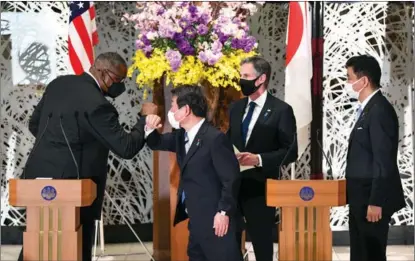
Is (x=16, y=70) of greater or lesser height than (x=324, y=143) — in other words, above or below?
above

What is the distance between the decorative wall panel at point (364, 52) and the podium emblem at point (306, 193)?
252 cm

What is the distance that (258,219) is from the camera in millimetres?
3926

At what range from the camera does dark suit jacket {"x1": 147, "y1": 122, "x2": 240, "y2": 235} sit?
3.46 metres

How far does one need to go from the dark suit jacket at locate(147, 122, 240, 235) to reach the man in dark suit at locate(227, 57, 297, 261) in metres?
0.36

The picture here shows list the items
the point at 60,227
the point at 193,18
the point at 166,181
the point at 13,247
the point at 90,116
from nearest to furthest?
the point at 60,227, the point at 90,116, the point at 193,18, the point at 166,181, the point at 13,247

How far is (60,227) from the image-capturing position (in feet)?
11.6

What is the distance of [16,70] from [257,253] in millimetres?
3104

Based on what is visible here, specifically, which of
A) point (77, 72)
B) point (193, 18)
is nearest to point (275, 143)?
point (193, 18)

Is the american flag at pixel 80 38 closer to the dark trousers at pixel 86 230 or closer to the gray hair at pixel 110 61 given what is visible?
the gray hair at pixel 110 61

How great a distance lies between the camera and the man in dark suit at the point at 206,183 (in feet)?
11.4

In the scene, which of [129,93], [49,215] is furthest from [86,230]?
[129,93]

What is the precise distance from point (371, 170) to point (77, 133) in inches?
64.8

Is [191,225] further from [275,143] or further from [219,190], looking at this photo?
[275,143]

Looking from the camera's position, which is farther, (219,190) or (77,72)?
(77,72)
